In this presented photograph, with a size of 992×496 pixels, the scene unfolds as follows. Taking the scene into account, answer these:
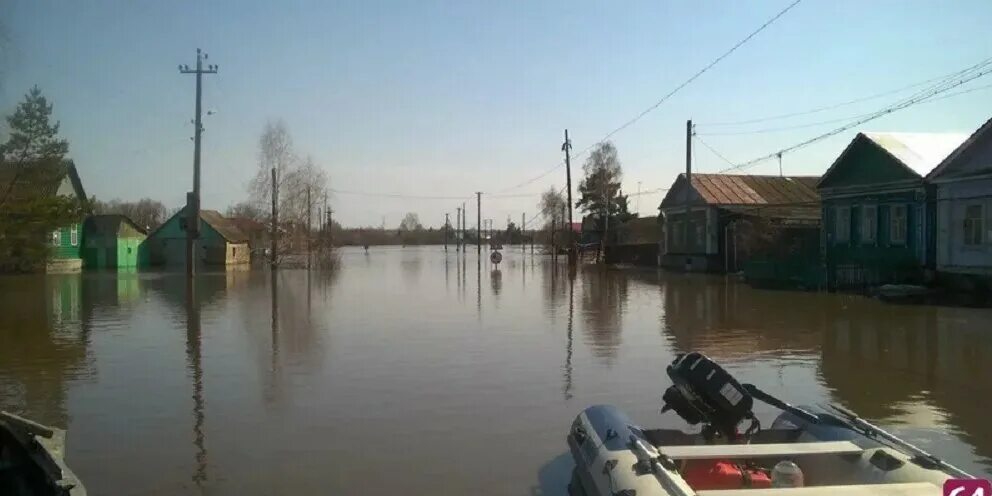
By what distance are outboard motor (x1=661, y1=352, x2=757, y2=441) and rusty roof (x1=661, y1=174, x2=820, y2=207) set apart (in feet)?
122

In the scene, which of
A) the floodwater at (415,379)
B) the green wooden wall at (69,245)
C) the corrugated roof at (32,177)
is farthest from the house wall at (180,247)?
the floodwater at (415,379)

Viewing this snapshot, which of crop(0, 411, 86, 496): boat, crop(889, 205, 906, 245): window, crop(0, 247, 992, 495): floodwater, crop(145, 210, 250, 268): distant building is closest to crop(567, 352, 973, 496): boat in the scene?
crop(0, 247, 992, 495): floodwater

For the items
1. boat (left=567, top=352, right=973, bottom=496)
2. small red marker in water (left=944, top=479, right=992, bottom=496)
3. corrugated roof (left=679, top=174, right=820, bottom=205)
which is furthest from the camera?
corrugated roof (left=679, top=174, right=820, bottom=205)

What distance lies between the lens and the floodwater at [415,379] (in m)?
7.27

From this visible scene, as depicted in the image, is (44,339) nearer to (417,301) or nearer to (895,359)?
(417,301)

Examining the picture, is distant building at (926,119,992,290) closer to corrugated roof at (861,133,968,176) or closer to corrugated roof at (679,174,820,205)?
corrugated roof at (861,133,968,176)

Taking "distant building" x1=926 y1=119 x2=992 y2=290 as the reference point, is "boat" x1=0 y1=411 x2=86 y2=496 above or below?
below

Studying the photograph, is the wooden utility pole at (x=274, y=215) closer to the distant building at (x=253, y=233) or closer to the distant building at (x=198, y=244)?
the distant building at (x=198, y=244)

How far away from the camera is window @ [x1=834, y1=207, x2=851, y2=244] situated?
32594 millimetres

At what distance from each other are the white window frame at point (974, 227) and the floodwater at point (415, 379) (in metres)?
4.78

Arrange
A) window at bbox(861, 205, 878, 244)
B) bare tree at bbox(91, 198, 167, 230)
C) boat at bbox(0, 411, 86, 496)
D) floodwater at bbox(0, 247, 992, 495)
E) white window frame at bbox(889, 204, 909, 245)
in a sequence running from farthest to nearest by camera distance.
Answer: bare tree at bbox(91, 198, 167, 230)
window at bbox(861, 205, 878, 244)
white window frame at bbox(889, 204, 909, 245)
floodwater at bbox(0, 247, 992, 495)
boat at bbox(0, 411, 86, 496)

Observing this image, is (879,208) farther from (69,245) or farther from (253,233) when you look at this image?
(253,233)

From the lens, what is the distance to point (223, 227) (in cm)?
6250

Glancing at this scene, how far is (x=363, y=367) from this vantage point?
12.3 m
